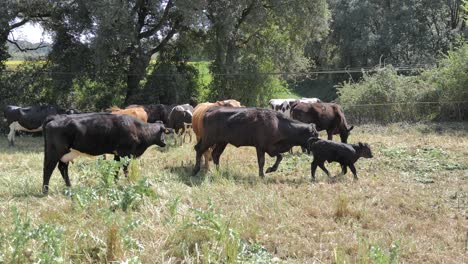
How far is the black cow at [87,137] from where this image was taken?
889cm

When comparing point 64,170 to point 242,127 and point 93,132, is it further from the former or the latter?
point 242,127

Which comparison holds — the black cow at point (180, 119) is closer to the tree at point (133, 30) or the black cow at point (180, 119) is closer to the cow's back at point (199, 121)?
the cow's back at point (199, 121)

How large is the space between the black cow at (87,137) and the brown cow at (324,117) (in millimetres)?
6705

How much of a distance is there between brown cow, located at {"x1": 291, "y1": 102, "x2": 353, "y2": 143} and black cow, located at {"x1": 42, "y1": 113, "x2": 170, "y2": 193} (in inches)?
264

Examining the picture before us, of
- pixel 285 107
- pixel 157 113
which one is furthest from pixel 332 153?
pixel 157 113

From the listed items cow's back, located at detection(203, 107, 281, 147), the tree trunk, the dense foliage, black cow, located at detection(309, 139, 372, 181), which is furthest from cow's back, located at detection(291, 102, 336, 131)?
the tree trunk

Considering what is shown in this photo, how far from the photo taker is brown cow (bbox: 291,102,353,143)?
50.6 feet

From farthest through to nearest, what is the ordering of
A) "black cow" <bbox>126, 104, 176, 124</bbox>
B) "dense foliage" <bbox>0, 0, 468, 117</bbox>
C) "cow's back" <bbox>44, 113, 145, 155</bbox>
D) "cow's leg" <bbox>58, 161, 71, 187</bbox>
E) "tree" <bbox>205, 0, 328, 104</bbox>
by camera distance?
1. "tree" <bbox>205, 0, 328, 104</bbox>
2. "dense foliage" <bbox>0, 0, 468, 117</bbox>
3. "black cow" <bbox>126, 104, 176, 124</bbox>
4. "cow's leg" <bbox>58, 161, 71, 187</bbox>
5. "cow's back" <bbox>44, 113, 145, 155</bbox>

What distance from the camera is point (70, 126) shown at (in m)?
8.92

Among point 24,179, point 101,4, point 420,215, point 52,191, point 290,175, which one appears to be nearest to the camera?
point 420,215

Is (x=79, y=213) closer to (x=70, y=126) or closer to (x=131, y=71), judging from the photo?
(x=70, y=126)

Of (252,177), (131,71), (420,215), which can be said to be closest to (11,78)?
(131,71)

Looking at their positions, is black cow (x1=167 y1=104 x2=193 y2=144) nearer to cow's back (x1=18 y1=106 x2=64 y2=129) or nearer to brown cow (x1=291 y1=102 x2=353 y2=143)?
brown cow (x1=291 y1=102 x2=353 y2=143)

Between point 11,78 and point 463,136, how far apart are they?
2026cm
